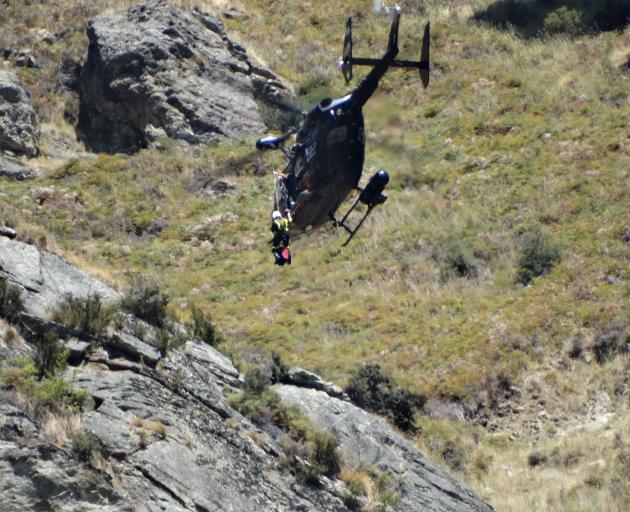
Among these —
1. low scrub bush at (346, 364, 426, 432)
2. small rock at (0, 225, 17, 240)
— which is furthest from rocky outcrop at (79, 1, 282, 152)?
small rock at (0, 225, 17, 240)

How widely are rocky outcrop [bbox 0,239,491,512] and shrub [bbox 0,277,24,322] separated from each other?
0.75 feet

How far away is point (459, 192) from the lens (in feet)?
110

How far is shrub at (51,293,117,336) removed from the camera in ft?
59.5

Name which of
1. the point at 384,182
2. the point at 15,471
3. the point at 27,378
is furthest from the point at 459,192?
the point at 15,471

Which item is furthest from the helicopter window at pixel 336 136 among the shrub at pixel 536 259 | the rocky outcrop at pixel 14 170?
the rocky outcrop at pixel 14 170

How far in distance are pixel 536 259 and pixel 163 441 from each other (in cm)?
1464

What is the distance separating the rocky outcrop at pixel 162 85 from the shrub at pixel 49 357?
22616 millimetres

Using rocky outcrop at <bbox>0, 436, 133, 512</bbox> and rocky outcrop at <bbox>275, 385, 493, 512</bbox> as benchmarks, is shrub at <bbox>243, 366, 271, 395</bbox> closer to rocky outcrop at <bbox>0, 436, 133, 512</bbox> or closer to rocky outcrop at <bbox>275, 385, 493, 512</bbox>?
rocky outcrop at <bbox>275, 385, 493, 512</bbox>

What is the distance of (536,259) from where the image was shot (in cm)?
2831

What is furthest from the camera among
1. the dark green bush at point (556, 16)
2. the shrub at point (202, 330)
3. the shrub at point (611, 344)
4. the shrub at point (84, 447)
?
the dark green bush at point (556, 16)

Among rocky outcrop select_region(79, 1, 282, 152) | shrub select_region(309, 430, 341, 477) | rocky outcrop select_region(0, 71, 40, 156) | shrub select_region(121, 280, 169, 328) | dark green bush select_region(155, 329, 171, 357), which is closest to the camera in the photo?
shrub select_region(309, 430, 341, 477)

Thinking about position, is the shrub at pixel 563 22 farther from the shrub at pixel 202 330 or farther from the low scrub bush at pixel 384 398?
the shrub at pixel 202 330

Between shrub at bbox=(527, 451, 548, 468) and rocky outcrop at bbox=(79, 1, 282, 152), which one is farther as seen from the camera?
rocky outcrop at bbox=(79, 1, 282, 152)

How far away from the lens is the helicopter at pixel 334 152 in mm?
19312
